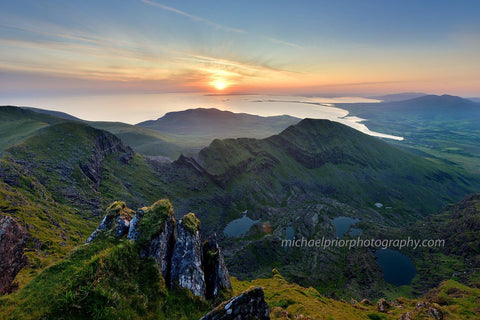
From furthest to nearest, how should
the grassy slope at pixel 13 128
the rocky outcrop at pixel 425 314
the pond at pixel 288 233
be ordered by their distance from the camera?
the pond at pixel 288 233 → the grassy slope at pixel 13 128 → the rocky outcrop at pixel 425 314

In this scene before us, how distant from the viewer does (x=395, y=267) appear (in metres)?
142

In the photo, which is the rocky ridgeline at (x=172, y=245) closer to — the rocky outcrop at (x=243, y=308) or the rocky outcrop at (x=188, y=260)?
the rocky outcrop at (x=188, y=260)

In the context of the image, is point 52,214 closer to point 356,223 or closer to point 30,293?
point 30,293

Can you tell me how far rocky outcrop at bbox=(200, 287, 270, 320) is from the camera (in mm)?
15159

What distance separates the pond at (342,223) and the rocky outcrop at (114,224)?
18440 centimetres

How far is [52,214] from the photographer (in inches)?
3196

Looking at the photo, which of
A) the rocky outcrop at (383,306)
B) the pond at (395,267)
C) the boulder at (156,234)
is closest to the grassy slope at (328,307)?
the rocky outcrop at (383,306)

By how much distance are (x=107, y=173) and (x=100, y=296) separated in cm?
17501

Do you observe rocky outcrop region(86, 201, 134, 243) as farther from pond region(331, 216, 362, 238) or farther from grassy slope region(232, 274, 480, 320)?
pond region(331, 216, 362, 238)

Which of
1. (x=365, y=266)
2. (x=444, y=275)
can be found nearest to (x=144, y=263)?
(x=365, y=266)

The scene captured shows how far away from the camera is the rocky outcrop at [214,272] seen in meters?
23.0

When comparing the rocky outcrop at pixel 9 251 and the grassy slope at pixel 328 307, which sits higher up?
the rocky outcrop at pixel 9 251

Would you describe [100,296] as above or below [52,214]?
above

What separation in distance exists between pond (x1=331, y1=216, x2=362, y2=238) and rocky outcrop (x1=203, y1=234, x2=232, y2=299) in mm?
174679
